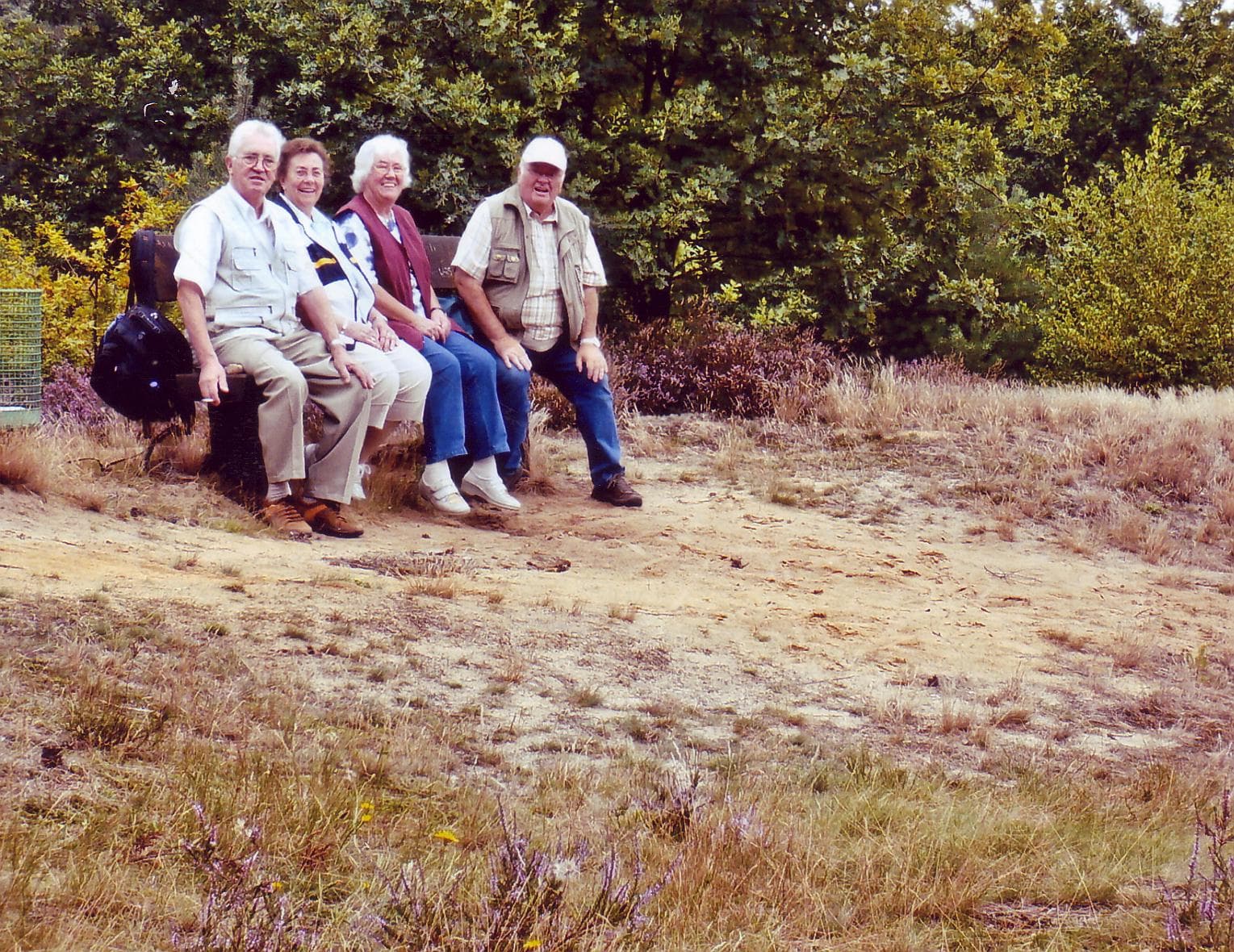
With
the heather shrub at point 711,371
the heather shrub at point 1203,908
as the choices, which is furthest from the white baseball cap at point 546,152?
the heather shrub at point 1203,908

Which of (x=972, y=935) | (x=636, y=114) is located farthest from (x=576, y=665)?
(x=636, y=114)

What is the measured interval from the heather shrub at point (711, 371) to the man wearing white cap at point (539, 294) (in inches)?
113

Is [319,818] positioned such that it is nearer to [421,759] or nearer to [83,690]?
[421,759]

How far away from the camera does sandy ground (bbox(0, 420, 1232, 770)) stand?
15.0ft

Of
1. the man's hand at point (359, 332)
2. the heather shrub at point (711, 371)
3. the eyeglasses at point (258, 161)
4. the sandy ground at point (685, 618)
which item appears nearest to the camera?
the sandy ground at point (685, 618)

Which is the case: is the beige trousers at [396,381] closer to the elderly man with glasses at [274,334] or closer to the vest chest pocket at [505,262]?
the elderly man with glasses at [274,334]

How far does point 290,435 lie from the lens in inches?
253

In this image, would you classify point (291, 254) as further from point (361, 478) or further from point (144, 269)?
point (361, 478)

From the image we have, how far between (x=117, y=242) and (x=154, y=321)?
24.1 feet

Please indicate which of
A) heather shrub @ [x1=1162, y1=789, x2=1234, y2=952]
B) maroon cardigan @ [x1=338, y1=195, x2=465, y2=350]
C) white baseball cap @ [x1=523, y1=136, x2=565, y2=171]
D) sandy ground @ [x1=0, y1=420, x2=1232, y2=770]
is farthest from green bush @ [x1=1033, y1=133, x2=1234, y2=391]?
heather shrub @ [x1=1162, y1=789, x2=1234, y2=952]

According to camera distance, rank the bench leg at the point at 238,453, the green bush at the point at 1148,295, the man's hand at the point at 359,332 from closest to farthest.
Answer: the bench leg at the point at 238,453
the man's hand at the point at 359,332
the green bush at the point at 1148,295

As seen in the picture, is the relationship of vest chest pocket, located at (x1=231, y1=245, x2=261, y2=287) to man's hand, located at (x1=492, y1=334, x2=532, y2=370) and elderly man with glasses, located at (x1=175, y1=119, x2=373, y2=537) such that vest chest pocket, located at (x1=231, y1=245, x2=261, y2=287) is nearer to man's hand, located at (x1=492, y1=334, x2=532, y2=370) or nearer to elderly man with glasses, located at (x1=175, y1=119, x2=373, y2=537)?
elderly man with glasses, located at (x1=175, y1=119, x2=373, y2=537)

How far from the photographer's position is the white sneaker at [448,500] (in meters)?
7.27

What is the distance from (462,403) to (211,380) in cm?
150
